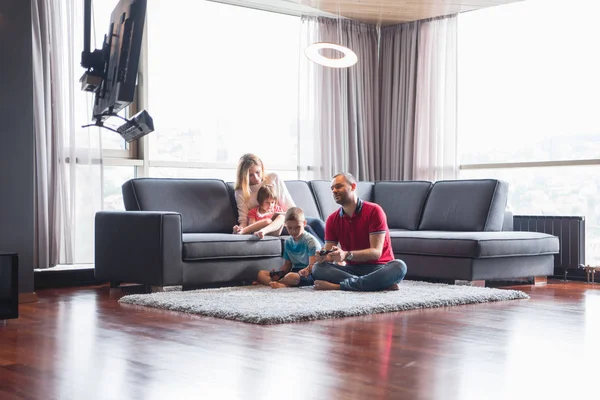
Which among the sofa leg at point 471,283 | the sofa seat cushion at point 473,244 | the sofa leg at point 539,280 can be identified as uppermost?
the sofa seat cushion at point 473,244

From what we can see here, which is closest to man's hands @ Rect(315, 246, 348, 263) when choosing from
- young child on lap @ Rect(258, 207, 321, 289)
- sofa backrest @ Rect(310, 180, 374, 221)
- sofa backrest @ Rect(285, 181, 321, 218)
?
young child on lap @ Rect(258, 207, 321, 289)

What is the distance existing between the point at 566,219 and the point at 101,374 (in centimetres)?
464

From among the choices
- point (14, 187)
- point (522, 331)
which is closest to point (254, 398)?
point (522, 331)

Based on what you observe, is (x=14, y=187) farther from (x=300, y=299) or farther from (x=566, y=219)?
(x=566, y=219)

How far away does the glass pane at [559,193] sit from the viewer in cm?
652

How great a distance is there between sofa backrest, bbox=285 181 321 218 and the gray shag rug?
1226 millimetres

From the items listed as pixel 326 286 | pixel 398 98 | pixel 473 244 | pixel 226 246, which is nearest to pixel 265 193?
pixel 226 246

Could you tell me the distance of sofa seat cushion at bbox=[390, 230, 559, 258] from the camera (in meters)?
5.48

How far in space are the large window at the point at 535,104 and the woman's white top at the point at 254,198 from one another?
2182 mm

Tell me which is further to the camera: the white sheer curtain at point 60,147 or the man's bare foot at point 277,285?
the white sheer curtain at point 60,147

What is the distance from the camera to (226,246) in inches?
209

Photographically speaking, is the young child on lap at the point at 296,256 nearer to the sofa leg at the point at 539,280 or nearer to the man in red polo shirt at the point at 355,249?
the man in red polo shirt at the point at 355,249

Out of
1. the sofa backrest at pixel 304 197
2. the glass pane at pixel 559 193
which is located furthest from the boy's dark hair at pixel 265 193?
the glass pane at pixel 559 193

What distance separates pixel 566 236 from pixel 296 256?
2401 mm
